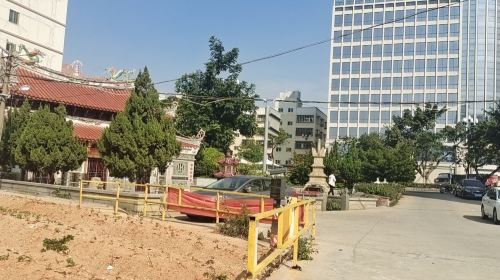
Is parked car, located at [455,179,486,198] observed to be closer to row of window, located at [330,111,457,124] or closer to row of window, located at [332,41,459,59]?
row of window, located at [330,111,457,124]

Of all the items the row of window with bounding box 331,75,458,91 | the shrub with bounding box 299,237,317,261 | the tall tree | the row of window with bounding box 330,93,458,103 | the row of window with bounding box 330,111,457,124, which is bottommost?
the shrub with bounding box 299,237,317,261

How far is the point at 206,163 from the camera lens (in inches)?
1588

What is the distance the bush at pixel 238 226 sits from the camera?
11.7m

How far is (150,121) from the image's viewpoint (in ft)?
79.5

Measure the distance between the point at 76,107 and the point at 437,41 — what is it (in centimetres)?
8876

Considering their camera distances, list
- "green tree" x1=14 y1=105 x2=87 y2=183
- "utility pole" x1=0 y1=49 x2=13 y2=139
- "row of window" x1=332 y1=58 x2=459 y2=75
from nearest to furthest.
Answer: "utility pole" x1=0 y1=49 x2=13 y2=139 → "green tree" x1=14 y1=105 x2=87 y2=183 → "row of window" x1=332 y1=58 x2=459 y2=75

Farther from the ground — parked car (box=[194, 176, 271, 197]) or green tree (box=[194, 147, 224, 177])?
green tree (box=[194, 147, 224, 177])

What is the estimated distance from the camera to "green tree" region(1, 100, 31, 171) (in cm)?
2491

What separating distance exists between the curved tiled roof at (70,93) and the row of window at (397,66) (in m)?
80.8

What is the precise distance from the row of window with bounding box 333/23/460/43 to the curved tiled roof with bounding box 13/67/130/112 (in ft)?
248

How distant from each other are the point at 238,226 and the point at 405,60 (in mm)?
101862

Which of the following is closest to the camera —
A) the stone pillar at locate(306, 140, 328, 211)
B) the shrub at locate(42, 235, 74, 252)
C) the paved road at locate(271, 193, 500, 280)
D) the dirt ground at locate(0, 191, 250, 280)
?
the dirt ground at locate(0, 191, 250, 280)

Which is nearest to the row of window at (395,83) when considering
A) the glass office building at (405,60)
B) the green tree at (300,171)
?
the glass office building at (405,60)

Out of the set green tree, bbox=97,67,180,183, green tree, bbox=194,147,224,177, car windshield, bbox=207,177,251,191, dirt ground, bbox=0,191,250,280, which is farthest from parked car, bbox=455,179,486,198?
dirt ground, bbox=0,191,250,280
